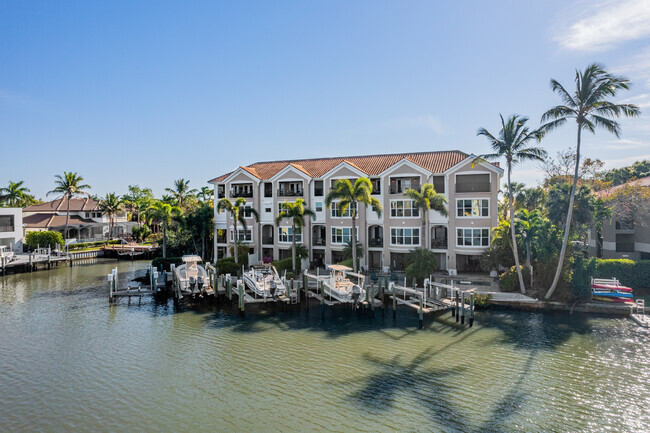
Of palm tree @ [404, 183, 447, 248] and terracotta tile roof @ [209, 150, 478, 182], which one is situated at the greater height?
terracotta tile roof @ [209, 150, 478, 182]

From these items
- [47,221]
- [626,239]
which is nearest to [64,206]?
[47,221]

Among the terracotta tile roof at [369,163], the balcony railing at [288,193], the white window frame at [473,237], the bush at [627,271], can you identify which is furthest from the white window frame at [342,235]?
the bush at [627,271]

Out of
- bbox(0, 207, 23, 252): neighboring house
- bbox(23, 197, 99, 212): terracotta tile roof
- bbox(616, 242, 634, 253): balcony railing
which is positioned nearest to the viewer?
bbox(616, 242, 634, 253): balcony railing

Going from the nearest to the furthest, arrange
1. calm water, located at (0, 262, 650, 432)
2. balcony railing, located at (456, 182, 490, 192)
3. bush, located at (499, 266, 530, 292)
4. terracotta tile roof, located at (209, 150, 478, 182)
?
1. calm water, located at (0, 262, 650, 432)
2. bush, located at (499, 266, 530, 292)
3. balcony railing, located at (456, 182, 490, 192)
4. terracotta tile roof, located at (209, 150, 478, 182)

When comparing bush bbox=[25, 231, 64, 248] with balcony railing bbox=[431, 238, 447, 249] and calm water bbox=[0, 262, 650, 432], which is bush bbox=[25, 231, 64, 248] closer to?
calm water bbox=[0, 262, 650, 432]

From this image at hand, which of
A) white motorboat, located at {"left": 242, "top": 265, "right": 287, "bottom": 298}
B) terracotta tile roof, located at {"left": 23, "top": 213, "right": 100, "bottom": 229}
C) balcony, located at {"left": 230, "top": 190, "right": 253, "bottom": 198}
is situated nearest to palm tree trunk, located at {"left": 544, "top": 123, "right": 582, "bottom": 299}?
white motorboat, located at {"left": 242, "top": 265, "right": 287, "bottom": 298}

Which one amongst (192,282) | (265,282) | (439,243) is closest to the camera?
(265,282)

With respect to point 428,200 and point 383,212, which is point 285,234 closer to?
point 383,212
